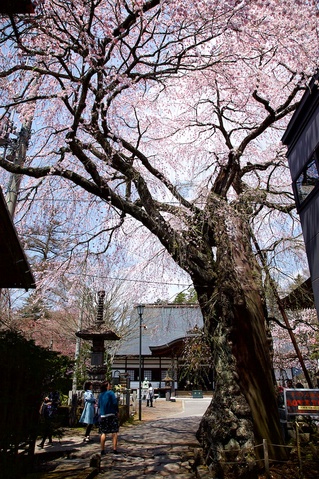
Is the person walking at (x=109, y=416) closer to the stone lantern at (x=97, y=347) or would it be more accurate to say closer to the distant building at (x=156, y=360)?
the stone lantern at (x=97, y=347)

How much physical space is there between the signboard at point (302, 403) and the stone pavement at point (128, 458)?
176 cm

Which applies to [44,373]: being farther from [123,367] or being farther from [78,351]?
[123,367]

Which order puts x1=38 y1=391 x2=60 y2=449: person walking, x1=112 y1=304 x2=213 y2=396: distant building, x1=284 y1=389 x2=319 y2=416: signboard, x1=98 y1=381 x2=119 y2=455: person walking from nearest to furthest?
x1=38 y1=391 x2=60 y2=449: person walking, x1=284 y1=389 x2=319 y2=416: signboard, x1=98 y1=381 x2=119 y2=455: person walking, x1=112 y1=304 x2=213 y2=396: distant building

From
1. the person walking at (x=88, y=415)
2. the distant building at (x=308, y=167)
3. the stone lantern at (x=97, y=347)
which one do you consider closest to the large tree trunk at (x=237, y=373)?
the distant building at (x=308, y=167)

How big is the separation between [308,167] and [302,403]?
488cm

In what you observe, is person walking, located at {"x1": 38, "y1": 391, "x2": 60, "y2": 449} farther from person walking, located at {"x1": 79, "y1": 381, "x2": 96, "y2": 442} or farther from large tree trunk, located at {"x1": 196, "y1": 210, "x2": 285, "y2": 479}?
large tree trunk, located at {"x1": 196, "y1": 210, "x2": 285, "y2": 479}

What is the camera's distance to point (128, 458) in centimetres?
682

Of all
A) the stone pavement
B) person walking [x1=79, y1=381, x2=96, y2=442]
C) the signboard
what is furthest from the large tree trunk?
person walking [x1=79, y1=381, x2=96, y2=442]

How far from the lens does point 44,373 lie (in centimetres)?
524

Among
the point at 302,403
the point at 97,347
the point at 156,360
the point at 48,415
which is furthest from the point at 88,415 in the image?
the point at 156,360

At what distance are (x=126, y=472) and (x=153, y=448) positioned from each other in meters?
2.38

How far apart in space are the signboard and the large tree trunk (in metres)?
0.71

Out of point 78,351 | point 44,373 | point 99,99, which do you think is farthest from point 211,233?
point 78,351

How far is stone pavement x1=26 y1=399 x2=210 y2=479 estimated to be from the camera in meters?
5.57
